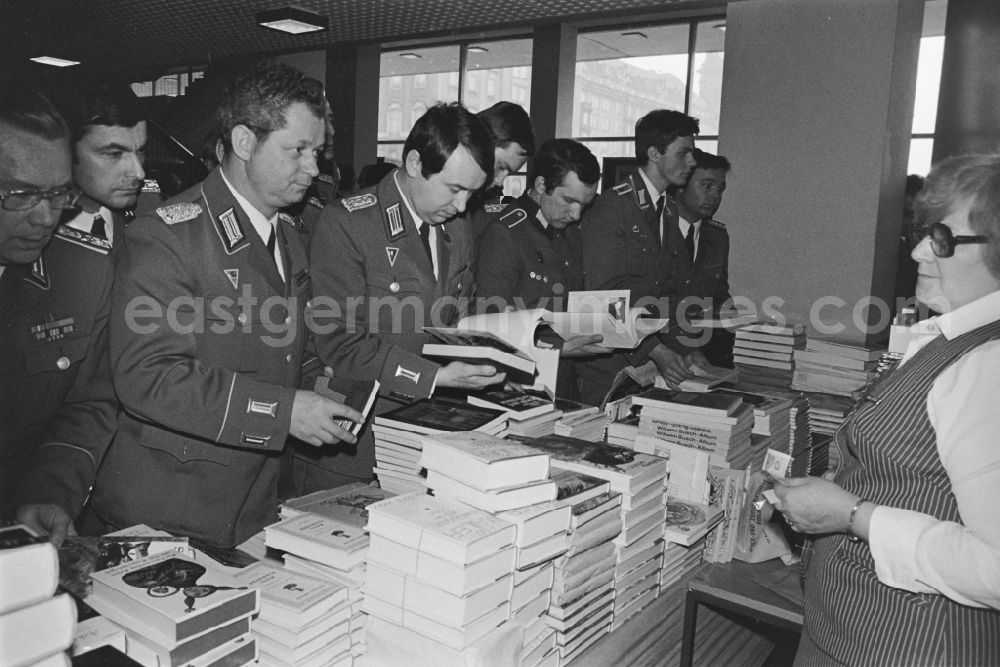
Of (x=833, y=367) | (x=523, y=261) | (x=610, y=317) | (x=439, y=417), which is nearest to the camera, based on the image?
(x=439, y=417)

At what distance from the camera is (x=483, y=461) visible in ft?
4.45

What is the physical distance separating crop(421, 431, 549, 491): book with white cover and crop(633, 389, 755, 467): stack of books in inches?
33.4

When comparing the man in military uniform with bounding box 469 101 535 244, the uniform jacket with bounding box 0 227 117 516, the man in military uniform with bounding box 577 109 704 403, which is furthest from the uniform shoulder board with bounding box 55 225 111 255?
the man in military uniform with bounding box 577 109 704 403

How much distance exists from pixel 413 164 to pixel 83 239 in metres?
0.87

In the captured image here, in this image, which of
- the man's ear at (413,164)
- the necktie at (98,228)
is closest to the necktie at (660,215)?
the man's ear at (413,164)

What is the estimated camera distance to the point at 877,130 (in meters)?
4.98

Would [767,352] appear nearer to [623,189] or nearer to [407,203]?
[623,189]

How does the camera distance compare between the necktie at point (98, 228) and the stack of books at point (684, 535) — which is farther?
the stack of books at point (684, 535)

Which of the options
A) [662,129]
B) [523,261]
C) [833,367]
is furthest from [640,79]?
[523,261]

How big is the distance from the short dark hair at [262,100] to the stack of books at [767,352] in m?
2.37

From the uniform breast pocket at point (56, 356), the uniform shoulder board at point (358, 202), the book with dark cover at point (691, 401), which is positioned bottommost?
the book with dark cover at point (691, 401)

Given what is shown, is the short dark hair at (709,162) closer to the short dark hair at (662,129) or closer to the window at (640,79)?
the short dark hair at (662,129)

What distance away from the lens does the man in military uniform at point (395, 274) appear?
6.47ft

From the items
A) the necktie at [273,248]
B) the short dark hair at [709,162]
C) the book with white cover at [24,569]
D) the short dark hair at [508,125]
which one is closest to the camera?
the book with white cover at [24,569]
